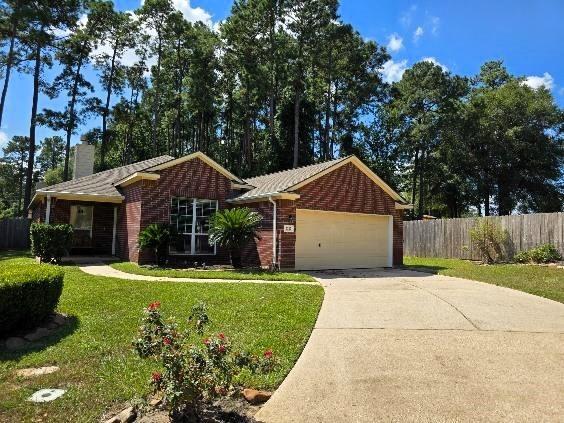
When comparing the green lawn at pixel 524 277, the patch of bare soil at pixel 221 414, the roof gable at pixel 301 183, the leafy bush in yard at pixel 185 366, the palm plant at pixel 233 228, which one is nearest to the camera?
the leafy bush in yard at pixel 185 366

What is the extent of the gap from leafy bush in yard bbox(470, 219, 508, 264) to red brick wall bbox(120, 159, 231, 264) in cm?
1105

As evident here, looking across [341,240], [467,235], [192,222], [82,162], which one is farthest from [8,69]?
[467,235]

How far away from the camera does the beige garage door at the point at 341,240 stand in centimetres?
1575

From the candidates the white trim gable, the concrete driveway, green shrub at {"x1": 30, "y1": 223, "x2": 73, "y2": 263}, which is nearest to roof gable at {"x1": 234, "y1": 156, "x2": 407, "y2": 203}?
the white trim gable

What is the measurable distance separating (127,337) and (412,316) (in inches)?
191

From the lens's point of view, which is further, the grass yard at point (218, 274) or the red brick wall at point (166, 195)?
the red brick wall at point (166, 195)

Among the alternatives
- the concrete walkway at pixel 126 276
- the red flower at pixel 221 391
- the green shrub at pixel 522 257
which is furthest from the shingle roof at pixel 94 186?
the red flower at pixel 221 391

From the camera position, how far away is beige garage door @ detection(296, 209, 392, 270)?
1575 cm

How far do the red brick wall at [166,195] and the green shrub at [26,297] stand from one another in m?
8.44

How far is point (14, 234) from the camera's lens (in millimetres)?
23953

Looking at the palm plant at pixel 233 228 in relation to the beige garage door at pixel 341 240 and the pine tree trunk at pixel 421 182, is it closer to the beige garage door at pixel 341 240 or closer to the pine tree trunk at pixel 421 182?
the beige garage door at pixel 341 240

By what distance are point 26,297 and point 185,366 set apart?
13.5 ft

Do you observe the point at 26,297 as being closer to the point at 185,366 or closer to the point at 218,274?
the point at 185,366

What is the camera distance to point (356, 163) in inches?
669
